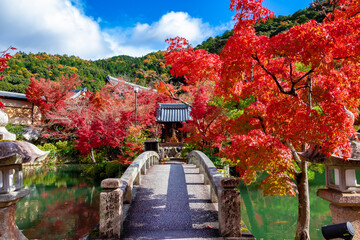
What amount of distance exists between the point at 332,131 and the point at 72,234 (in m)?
7.52

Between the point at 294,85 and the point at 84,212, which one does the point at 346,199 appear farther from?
the point at 84,212

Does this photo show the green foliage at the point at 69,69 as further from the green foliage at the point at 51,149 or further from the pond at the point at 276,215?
the pond at the point at 276,215

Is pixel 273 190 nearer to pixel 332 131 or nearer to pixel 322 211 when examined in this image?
pixel 332 131

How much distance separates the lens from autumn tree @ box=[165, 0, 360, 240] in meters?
4.07

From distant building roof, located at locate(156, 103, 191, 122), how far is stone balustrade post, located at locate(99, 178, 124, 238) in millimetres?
14862

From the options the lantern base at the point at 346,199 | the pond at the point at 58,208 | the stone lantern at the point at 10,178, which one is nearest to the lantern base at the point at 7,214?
the stone lantern at the point at 10,178

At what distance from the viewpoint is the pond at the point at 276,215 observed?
8125 millimetres

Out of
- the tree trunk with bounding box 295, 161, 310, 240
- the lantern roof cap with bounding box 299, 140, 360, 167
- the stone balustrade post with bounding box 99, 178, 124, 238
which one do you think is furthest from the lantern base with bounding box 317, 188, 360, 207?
the tree trunk with bounding box 295, 161, 310, 240

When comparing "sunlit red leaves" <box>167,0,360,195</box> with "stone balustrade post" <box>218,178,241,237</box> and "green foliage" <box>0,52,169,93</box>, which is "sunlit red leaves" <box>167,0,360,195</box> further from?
"green foliage" <box>0,52,169,93</box>

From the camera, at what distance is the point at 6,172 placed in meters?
3.35

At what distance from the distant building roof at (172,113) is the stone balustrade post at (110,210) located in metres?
14.9

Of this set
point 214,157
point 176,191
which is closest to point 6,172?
point 176,191

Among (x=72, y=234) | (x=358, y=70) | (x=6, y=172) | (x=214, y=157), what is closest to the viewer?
(x=6, y=172)

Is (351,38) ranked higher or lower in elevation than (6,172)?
higher
